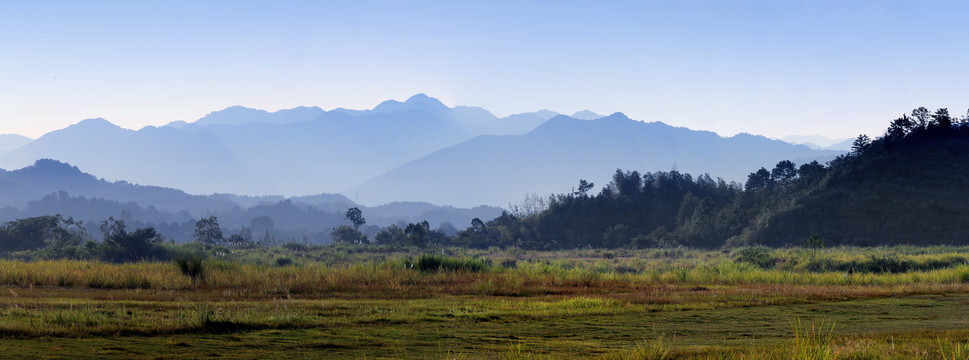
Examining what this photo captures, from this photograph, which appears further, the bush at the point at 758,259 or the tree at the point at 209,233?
A: the tree at the point at 209,233

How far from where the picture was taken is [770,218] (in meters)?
71.1

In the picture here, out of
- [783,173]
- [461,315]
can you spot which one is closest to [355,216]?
[783,173]

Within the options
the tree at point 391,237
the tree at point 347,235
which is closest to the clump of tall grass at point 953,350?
the tree at point 391,237

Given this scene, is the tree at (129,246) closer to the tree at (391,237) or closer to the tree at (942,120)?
the tree at (391,237)

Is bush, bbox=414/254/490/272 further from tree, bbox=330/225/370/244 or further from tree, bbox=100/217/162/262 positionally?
tree, bbox=330/225/370/244

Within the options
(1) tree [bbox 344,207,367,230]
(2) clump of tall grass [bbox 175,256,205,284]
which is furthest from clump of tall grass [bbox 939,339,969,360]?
(1) tree [bbox 344,207,367,230]

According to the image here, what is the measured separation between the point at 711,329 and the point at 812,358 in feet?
17.9

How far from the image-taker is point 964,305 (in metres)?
17.1

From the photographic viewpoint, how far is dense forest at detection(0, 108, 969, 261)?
63.1 meters

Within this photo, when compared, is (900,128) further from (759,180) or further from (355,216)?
(355,216)

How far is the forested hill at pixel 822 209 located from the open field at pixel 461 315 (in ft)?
137

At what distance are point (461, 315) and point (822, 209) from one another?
2522 inches

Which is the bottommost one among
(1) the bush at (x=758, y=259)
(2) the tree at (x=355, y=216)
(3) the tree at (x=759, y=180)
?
(1) the bush at (x=758, y=259)

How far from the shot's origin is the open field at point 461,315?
31.8 ft
